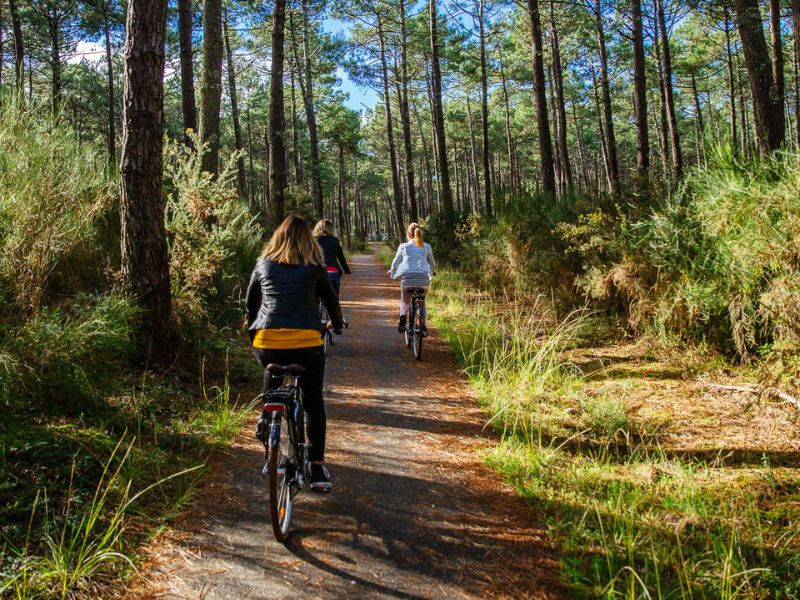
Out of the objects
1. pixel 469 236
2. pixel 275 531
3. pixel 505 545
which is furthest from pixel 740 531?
pixel 469 236

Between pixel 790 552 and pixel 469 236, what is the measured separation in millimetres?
14376

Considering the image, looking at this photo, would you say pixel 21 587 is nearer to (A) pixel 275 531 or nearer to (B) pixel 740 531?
(A) pixel 275 531

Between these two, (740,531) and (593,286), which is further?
(593,286)

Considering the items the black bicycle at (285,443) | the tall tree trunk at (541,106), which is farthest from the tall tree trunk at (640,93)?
the black bicycle at (285,443)

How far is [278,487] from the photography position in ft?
11.0

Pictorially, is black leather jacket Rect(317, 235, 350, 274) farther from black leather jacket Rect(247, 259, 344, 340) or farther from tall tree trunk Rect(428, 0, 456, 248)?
tall tree trunk Rect(428, 0, 456, 248)

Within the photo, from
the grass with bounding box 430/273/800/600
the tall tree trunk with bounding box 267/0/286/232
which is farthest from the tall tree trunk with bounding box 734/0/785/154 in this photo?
the tall tree trunk with bounding box 267/0/286/232

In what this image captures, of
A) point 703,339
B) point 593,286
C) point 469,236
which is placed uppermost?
point 469,236

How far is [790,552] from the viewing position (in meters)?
3.11

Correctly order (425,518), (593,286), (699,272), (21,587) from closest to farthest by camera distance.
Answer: (21,587), (425,518), (699,272), (593,286)

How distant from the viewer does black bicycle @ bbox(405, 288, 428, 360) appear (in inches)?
321

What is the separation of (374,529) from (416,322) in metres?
4.95

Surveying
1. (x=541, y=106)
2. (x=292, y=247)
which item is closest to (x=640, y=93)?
(x=541, y=106)

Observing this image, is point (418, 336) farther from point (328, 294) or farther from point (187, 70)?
point (187, 70)
